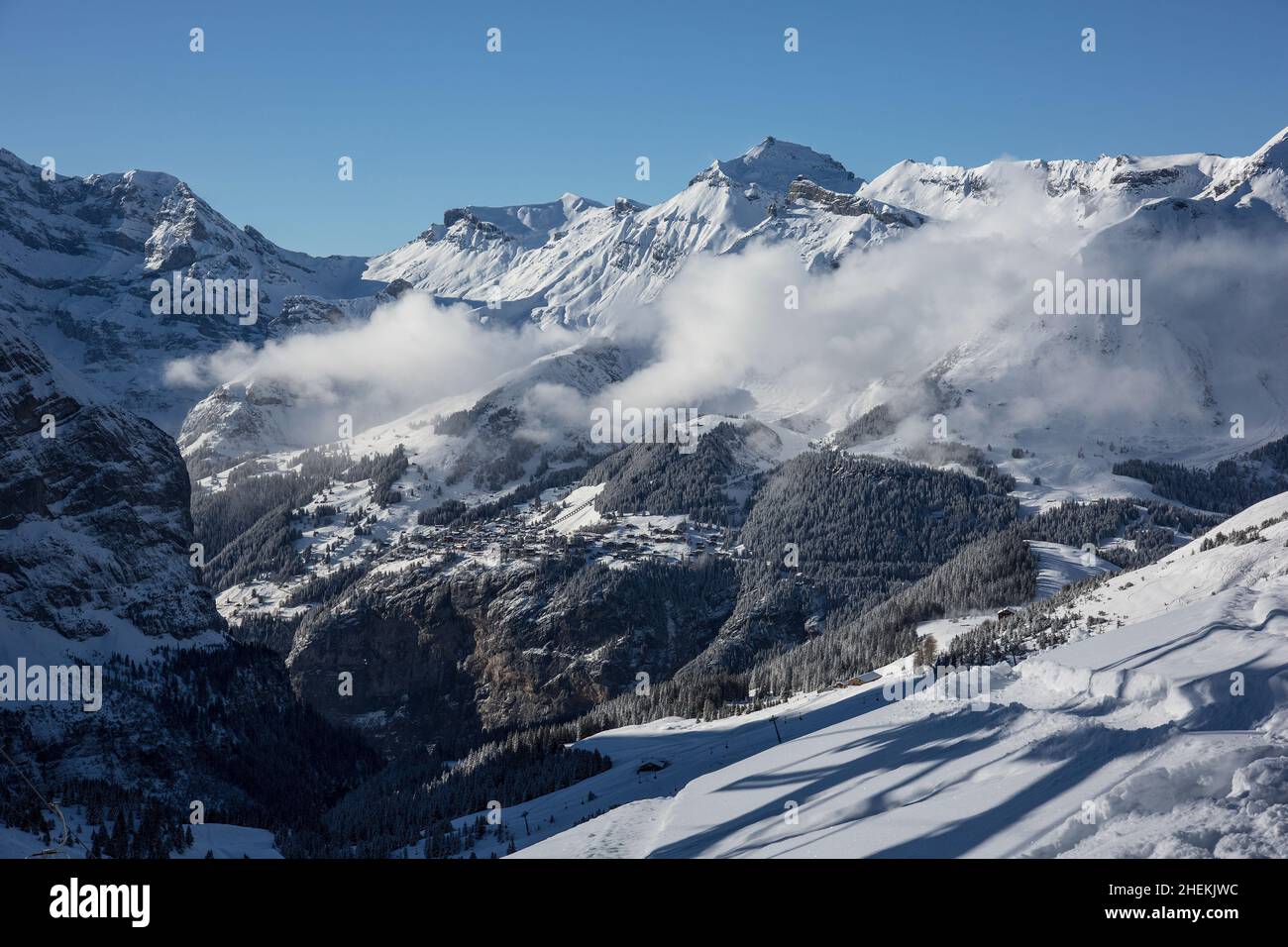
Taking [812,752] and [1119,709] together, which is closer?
[1119,709]

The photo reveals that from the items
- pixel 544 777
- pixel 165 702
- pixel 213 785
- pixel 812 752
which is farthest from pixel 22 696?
pixel 812 752

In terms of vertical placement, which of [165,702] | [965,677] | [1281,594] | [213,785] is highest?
[1281,594]

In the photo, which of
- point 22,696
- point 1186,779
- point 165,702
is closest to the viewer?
point 1186,779

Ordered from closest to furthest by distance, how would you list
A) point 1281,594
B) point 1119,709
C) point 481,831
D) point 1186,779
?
point 1186,779 → point 1119,709 → point 1281,594 → point 481,831

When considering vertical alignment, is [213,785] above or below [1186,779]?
below
